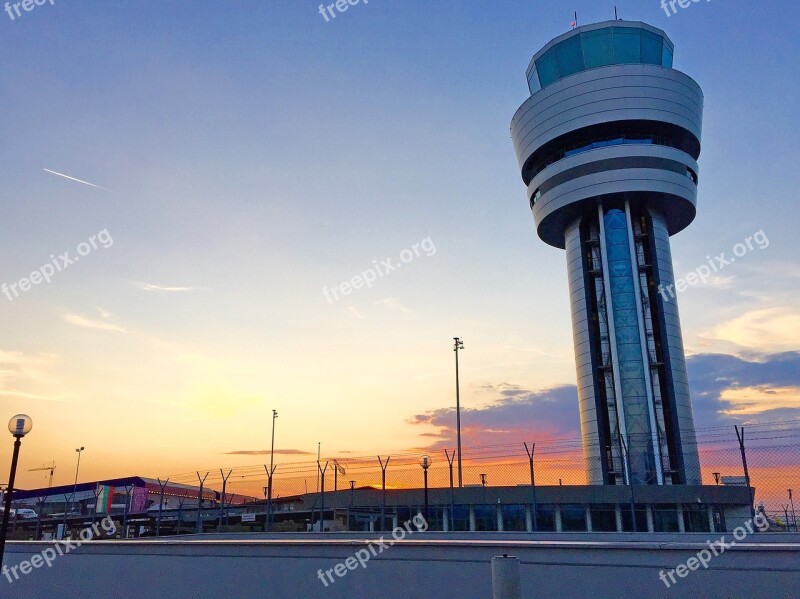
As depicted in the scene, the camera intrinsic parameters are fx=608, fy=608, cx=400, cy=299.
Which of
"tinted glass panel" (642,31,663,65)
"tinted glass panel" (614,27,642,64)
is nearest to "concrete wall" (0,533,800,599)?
"tinted glass panel" (614,27,642,64)

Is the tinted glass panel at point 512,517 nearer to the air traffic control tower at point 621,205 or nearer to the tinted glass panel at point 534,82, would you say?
the air traffic control tower at point 621,205

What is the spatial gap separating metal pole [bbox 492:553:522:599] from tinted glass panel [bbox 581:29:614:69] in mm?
55783

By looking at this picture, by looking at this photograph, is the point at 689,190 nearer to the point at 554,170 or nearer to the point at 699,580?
the point at 554,170

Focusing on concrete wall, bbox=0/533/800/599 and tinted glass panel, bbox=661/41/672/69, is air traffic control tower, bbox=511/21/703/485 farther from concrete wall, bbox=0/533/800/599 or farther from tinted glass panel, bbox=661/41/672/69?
concrete wall, bbox=0/533/800/599

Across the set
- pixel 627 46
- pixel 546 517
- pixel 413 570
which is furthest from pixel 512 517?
pixel 627 46

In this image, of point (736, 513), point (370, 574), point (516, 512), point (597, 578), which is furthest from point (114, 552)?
point (736, 513)

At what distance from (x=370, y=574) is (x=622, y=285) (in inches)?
1889

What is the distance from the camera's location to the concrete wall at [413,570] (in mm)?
8336

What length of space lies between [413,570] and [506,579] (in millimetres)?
3233

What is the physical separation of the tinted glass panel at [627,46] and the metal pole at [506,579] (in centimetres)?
5640

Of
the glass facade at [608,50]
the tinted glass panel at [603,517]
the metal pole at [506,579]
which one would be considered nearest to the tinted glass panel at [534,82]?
the glass facade at [608,50]

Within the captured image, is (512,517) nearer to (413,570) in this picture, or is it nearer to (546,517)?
(546,517)

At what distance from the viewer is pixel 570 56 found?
56.4m

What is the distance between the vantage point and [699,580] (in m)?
8.38
